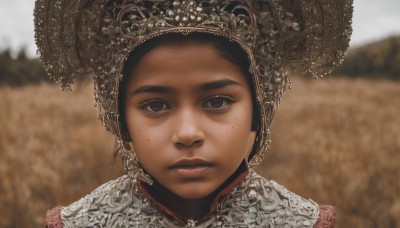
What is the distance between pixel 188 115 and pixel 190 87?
91 millimetres

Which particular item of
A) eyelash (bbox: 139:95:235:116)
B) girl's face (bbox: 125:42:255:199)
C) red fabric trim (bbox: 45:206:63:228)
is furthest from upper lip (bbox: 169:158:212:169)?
red fabric trim (bbox: 45:206:63:228)

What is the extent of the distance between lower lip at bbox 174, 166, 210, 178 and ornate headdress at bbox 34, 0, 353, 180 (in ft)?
1.10

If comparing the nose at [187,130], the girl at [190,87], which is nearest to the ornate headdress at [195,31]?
the girl at [190,87]

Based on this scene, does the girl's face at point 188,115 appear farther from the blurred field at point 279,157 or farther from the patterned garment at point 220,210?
the blurred field at point 279,157

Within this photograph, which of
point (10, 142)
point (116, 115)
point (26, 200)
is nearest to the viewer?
point (116, 115)

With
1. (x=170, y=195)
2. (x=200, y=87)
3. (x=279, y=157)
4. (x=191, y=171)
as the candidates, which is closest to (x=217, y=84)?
(x=200, y=87)

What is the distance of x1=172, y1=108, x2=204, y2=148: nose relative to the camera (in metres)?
1.74

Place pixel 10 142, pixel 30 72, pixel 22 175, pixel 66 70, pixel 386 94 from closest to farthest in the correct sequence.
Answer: pixel 66 70
pixel 22 175
pixel 10 142
pixel 386 94
pixel 30 72

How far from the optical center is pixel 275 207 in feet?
7.18

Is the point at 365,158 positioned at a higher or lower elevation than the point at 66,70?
lower

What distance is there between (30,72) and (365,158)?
8361 millimetres

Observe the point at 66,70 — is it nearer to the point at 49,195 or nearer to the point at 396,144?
the point at 49,195

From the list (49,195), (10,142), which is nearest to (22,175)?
(49,195)

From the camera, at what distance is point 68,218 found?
2203 mm
